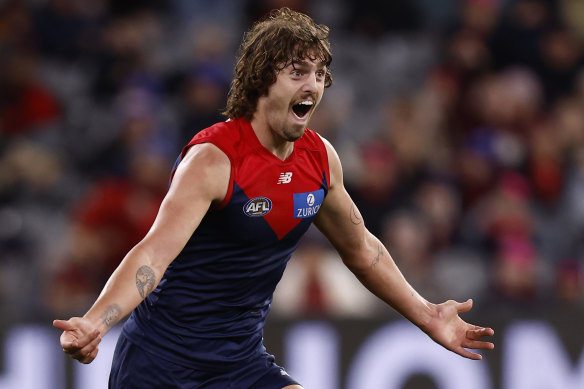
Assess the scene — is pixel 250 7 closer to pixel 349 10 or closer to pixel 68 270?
pixel 349 10

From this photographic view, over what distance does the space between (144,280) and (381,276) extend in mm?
1255

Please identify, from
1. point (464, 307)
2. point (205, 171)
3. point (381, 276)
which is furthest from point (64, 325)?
point (464, 307)

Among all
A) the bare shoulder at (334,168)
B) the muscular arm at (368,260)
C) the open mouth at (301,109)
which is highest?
the open mouth at (301,109)

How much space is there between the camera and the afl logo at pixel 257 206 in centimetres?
377

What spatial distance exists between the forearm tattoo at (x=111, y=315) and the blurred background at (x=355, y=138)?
3201 mm

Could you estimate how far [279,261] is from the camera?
400 centimetres

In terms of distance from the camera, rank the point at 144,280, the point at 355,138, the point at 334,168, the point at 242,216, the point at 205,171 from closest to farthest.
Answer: the point at 144,280
the point at 205,171
the point at 242,216
the point at 334,168
the point at 355,138

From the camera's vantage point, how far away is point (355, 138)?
8914 millimetres

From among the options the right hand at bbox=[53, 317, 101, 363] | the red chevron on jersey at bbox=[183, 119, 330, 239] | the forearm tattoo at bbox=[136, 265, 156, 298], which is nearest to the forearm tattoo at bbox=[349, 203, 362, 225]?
the red chevron on jersey at bbox=[183, 119, 330, 239]

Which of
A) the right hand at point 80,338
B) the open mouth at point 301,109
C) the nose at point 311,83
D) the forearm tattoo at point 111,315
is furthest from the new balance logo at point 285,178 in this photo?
the right hand at point 80,338

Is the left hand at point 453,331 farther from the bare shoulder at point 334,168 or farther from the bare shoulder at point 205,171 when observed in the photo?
the bare shoulder at point 205,171

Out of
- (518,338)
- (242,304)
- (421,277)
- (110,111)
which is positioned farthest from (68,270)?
(242,304)

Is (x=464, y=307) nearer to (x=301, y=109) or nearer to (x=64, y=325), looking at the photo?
(x=301, y=109)

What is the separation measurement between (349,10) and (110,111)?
2623 millimetres
